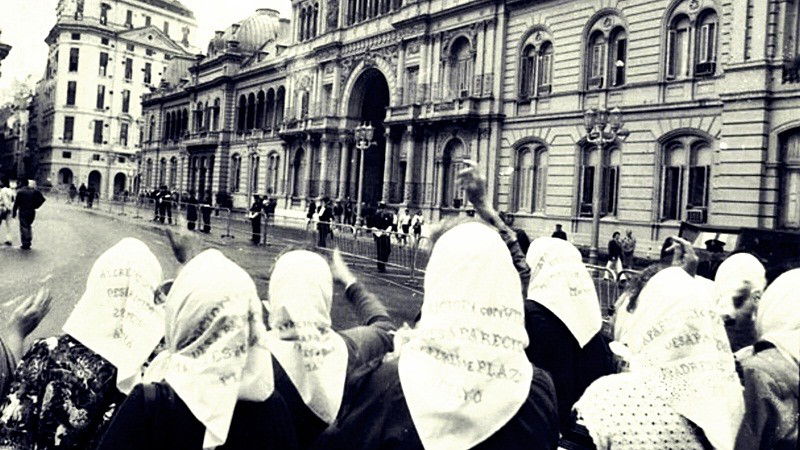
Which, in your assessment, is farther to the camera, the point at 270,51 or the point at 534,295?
the point at 270,51

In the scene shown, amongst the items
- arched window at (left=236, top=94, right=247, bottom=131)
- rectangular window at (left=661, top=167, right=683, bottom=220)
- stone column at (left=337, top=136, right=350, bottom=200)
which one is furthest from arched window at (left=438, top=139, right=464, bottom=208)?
arched window at (left=236, top=94, right=247, bottom=131)

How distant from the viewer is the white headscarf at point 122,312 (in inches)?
125

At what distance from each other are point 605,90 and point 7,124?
40.1 metres

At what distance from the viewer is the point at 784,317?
3166mm

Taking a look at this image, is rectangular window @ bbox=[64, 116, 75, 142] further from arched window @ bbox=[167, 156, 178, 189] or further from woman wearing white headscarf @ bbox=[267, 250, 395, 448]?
woman wearing white headscarf @ bbox=[267, 250, 395, 448]

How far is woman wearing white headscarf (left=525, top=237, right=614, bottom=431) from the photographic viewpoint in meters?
4.17

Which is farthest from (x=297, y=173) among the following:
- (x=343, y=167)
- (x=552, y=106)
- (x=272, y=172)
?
(x=552, y=106)

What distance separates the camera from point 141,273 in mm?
3418

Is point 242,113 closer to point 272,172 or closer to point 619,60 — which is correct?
point 272,172

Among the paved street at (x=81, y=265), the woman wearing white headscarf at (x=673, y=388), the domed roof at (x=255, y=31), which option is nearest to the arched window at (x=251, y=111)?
the domed roof at (x=255, y=31)

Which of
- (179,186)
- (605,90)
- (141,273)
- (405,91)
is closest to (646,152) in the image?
(605,90)

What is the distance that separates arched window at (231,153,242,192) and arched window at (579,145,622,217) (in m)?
33.9

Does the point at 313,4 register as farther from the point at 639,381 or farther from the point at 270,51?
the point at 639,381

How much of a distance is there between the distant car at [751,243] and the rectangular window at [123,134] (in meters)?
71.7
